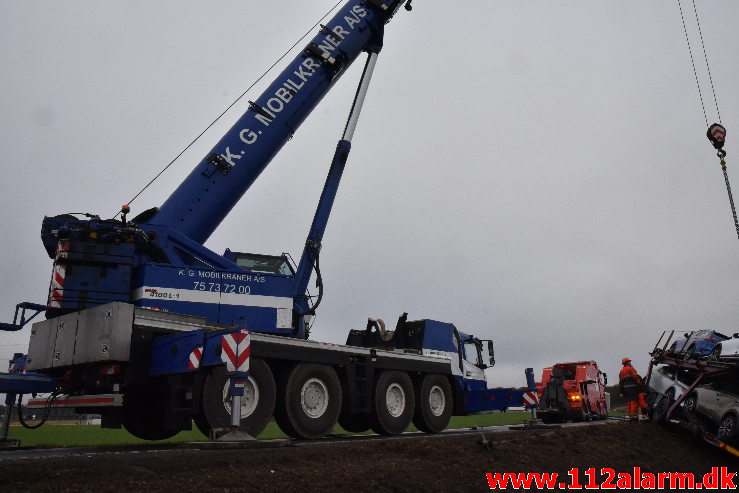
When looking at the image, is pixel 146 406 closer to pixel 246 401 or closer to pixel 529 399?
pixel 246 401

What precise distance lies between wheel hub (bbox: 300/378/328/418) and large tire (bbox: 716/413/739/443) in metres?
7.33

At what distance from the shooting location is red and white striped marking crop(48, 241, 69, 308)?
346 inches

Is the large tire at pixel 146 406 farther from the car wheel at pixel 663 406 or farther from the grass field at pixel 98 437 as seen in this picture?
the car wheel at pixel 663 406

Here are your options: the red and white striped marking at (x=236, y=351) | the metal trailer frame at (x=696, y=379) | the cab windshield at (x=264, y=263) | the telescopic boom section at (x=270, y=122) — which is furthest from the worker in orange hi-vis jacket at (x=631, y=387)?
the red and white striped marking at (x=236, y=351)

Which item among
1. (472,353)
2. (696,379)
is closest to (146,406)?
(472,353)

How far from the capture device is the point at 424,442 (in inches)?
340

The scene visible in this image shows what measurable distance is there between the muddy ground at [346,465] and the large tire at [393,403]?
1.95 metres

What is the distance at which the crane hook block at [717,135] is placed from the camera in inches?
591

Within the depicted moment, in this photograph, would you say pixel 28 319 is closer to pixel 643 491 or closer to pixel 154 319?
pixel 154 319

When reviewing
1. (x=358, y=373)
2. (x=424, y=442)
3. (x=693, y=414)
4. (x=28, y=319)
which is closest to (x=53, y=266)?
(x=28, y=319)

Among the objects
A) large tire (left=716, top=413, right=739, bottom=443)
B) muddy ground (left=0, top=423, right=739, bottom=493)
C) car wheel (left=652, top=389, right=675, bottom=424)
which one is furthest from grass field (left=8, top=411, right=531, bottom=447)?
large tire (left=716, top=413, right=739, bottom=443)

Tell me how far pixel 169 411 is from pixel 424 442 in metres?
3.51

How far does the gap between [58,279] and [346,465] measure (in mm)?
5081

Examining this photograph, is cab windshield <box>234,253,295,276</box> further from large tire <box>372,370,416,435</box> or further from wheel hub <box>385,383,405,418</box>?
wheel hub <box>385,383,405,418</box>
